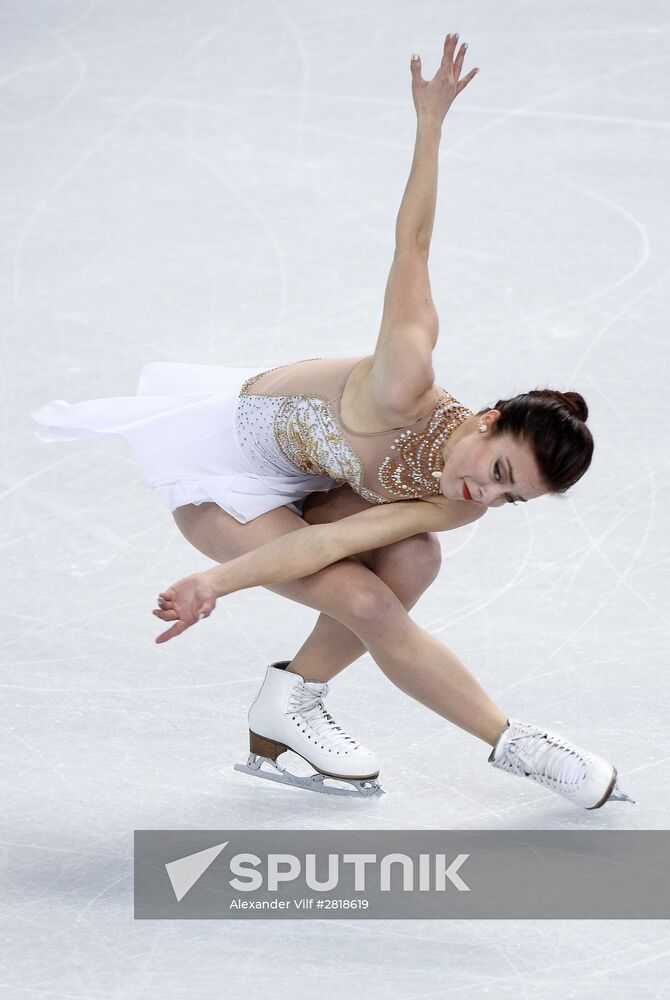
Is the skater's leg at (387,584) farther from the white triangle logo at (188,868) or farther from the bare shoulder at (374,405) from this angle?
the white triangle logo at (188,868)

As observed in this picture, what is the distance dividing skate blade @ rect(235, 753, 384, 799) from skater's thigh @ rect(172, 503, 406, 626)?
0.35 meters

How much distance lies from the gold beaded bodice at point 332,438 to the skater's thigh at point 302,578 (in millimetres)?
118

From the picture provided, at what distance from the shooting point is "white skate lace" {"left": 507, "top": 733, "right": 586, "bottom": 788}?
2607 millimetres

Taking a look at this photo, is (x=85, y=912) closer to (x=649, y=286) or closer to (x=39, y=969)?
(x=39, y=969)

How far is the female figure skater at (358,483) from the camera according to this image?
7.86 feet

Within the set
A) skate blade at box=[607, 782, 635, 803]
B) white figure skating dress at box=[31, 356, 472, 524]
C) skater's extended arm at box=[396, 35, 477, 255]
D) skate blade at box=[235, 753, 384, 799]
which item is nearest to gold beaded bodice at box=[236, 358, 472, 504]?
white figure skating dress at box=[31, 356, 472, 524]

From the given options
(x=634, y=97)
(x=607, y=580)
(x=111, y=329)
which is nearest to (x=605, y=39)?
(x=634, y=97)

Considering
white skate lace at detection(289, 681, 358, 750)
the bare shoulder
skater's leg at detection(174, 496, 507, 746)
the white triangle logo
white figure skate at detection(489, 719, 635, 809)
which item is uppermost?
the bare shoulder

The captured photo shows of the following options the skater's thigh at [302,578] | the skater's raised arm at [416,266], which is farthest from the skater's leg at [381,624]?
the skater's raised arm at [416,266]

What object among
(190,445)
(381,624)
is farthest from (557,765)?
(190,445)

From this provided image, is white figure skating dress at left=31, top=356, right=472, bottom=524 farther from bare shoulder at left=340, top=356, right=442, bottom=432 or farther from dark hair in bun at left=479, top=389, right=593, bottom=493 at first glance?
dark hair in bun at left=479, top=389, right=593, bottom=493

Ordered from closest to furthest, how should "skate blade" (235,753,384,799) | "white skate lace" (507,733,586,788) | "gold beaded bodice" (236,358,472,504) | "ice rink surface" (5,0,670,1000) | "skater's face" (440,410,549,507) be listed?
"ice rink surface" (5,0,670,1000) < "skater's face" (440,410,549,507) < "gold beaded bodice" (236,358,472,504) < "white skate lace" (507,733,586,788) < "skate blade" (235,753,384,799)

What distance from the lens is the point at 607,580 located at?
3545mm

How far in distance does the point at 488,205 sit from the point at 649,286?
2.51ft
